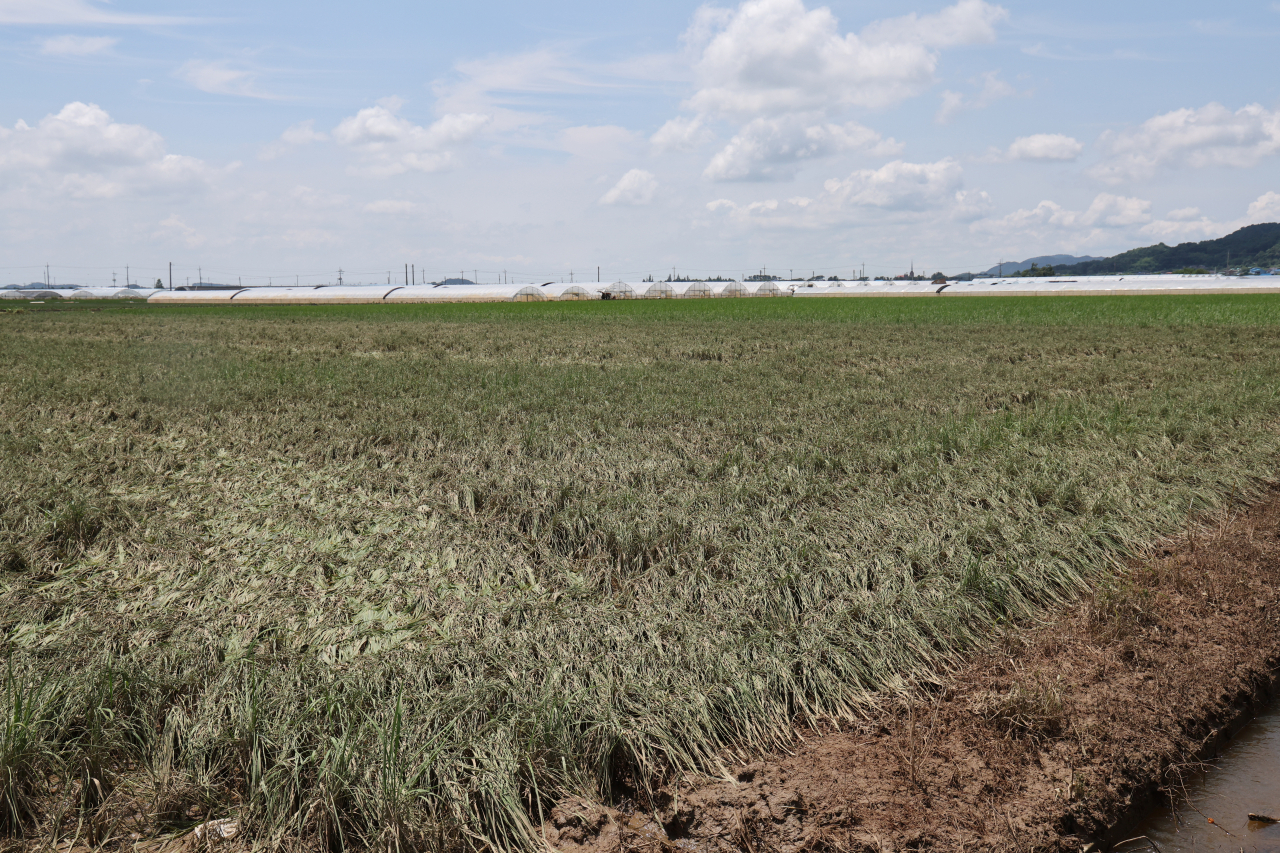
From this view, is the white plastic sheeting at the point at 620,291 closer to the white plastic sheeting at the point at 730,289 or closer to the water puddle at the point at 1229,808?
the white plastic sheeting at the point at 730,289

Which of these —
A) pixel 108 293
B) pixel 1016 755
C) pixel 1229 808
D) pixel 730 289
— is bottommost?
→ pixel 1229 808

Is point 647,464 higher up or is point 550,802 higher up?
point 647,464

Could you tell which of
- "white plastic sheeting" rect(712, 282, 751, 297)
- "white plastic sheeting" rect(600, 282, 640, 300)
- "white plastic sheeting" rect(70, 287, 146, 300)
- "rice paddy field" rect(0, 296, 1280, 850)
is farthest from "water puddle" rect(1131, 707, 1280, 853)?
"white plastic sheeting" rect(70, 287, 146, 300)

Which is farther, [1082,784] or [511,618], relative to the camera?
[511,618]

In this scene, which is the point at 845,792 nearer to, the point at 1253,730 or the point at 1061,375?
the point at 1253,730

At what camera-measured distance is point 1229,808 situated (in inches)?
133

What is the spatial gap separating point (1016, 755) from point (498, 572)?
3204mm

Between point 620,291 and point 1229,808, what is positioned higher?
point 620,291

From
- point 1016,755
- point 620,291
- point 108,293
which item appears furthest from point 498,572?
point 108,293

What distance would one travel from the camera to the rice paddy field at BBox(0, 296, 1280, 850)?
3158 millimetres

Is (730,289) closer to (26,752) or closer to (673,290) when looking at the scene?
(673,290)

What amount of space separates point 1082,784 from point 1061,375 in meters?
12.6

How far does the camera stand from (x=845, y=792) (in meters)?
3.15

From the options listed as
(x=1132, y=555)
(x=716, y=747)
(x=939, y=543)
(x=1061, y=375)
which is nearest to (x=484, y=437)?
(x=939, y=543)
